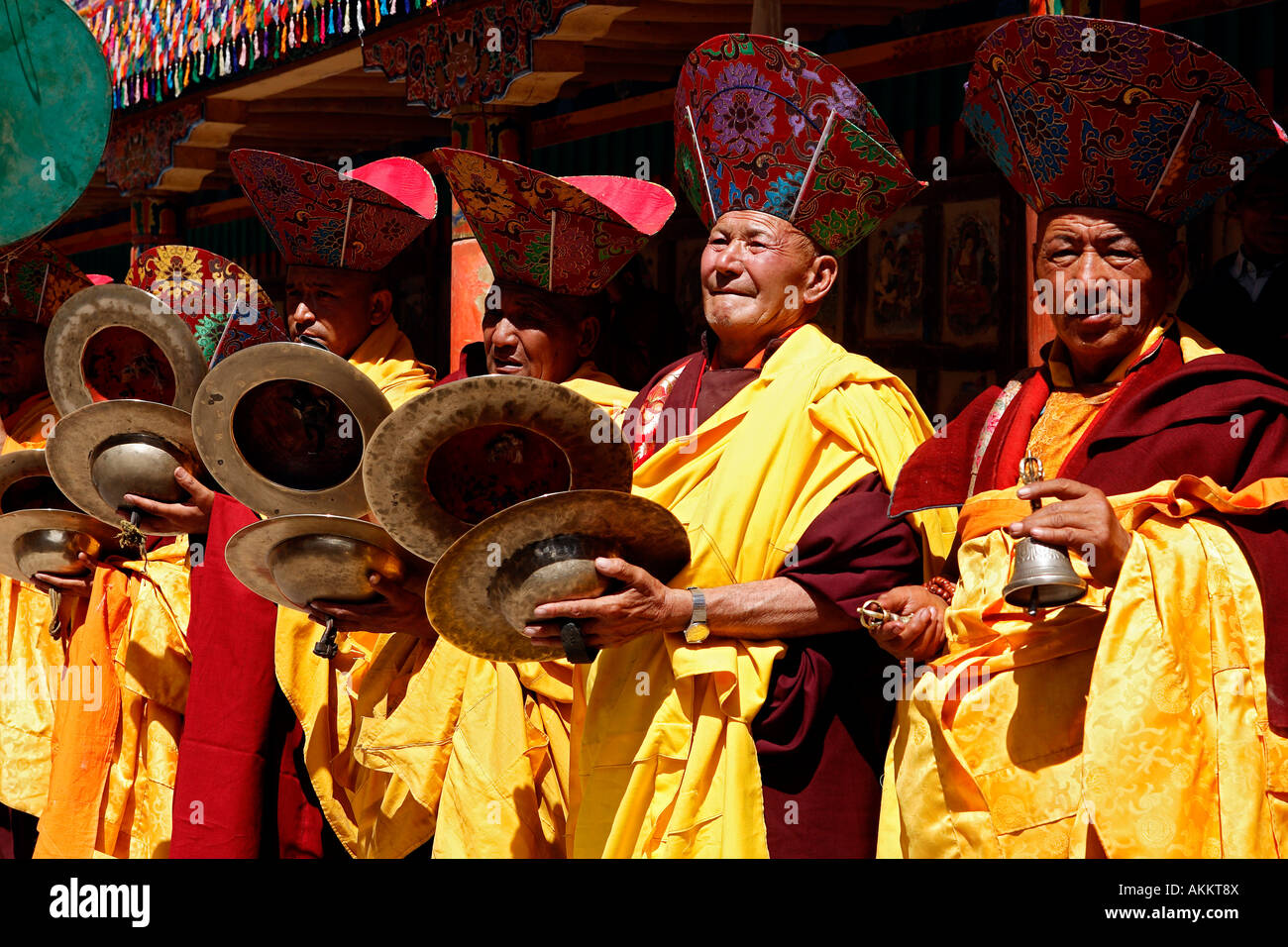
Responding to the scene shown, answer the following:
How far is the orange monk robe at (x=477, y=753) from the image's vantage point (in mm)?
3627

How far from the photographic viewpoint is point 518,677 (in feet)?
12.2

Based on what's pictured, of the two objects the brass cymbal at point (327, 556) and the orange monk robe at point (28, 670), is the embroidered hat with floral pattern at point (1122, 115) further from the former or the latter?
the orange monk robe at point (28, 670)

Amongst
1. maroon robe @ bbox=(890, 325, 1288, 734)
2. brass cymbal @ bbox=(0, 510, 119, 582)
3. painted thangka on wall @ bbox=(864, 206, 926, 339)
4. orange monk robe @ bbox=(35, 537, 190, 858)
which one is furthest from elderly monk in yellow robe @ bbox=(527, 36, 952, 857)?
painted thangka on wall @ bbox=(864, 206, 926, 339)

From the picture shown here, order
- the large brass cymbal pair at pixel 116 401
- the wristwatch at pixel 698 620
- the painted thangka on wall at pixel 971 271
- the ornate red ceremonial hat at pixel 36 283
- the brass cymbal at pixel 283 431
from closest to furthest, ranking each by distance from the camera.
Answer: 1. the wristwatch at pixel 698 620
2. the brass cymbal at pixel 283 431
3. the large brass cymbal pair at pixel 116 401
4. the ornate red ceremonial hat at pixel 36 283
5. the painted thangka on wall at pixel 971 271

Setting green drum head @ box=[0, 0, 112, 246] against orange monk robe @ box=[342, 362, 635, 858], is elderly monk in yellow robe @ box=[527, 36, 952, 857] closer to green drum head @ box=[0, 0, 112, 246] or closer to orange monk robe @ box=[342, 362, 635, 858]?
orange monk robe @ box=[342, 362, 635, 858]

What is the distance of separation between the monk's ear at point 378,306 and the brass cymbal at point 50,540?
98 centimetres

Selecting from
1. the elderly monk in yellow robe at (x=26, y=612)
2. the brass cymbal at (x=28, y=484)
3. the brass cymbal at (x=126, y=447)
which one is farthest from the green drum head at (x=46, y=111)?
the elderly monk in yellow robe at (x=26, y=612)

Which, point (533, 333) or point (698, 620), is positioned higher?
point (533, 333)

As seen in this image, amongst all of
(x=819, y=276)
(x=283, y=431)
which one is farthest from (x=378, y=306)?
(x=819, y=276)

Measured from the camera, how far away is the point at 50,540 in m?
4.63

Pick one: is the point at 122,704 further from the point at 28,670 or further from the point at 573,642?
the point at 573,642

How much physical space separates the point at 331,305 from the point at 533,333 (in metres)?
0.93
